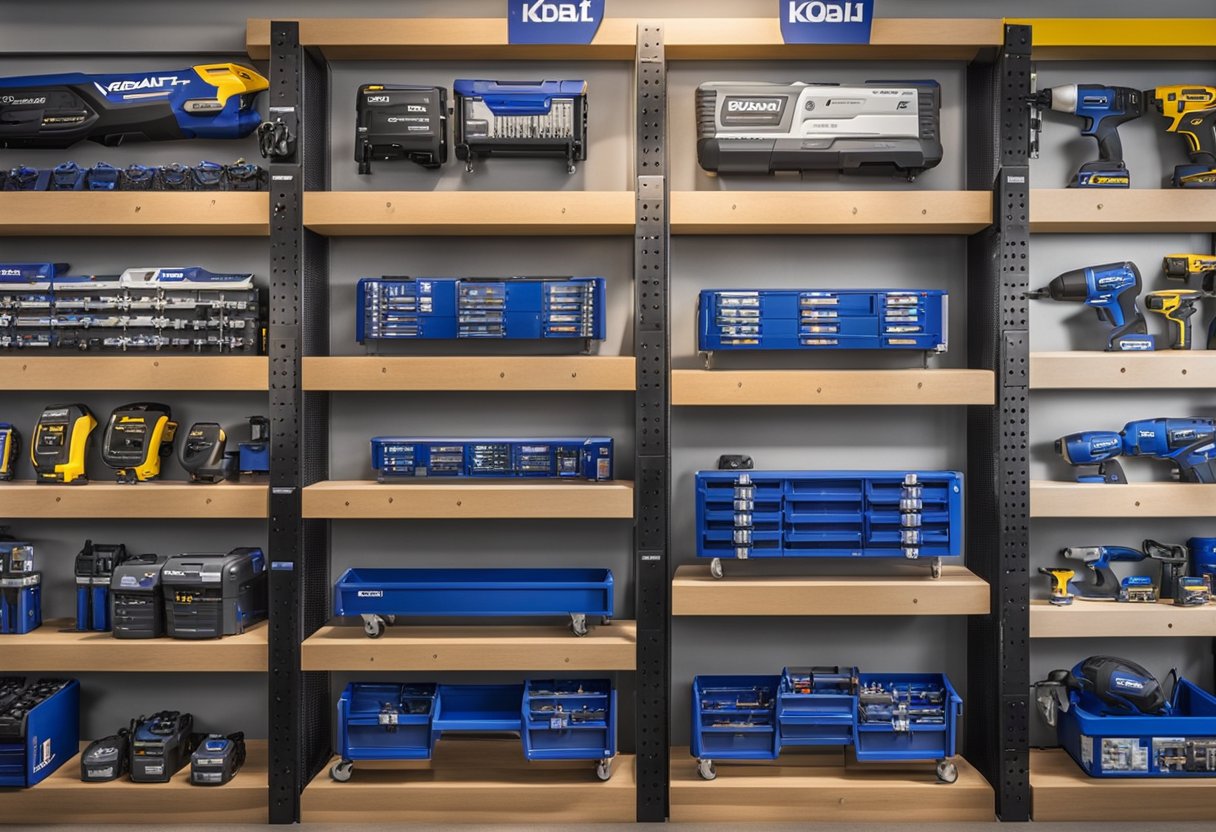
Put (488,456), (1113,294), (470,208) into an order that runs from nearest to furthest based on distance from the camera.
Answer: (470,208), (488,456), (1113,294)

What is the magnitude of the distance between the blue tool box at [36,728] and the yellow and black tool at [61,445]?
842mm

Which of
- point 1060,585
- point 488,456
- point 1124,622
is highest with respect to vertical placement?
point 488,456

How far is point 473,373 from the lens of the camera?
3.09 m

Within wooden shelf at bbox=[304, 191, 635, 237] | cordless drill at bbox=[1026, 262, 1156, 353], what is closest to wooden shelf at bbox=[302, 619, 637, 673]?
wooden shelf at bbox=[304, 191, 635, 237]

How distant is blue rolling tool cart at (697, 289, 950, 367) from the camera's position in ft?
10.3

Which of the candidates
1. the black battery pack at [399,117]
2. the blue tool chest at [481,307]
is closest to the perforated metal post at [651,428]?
the blue tool chest at [481,307]

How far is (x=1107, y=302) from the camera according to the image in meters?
3.32

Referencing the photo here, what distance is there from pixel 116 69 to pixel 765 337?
9.58 feet

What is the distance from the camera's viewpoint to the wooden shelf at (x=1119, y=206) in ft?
10.3

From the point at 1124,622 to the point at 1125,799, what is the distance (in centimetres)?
66

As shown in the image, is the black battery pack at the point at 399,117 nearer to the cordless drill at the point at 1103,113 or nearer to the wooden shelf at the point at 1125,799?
the cordless drill at the point at 1103,113

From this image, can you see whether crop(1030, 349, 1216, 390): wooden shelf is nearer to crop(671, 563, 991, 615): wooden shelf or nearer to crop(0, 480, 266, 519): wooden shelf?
crop(671, 563, 991, 615): wooden shelf

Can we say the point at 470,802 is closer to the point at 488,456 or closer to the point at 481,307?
the point at 488,456

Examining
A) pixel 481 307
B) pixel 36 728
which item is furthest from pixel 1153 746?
pixel 36 728
